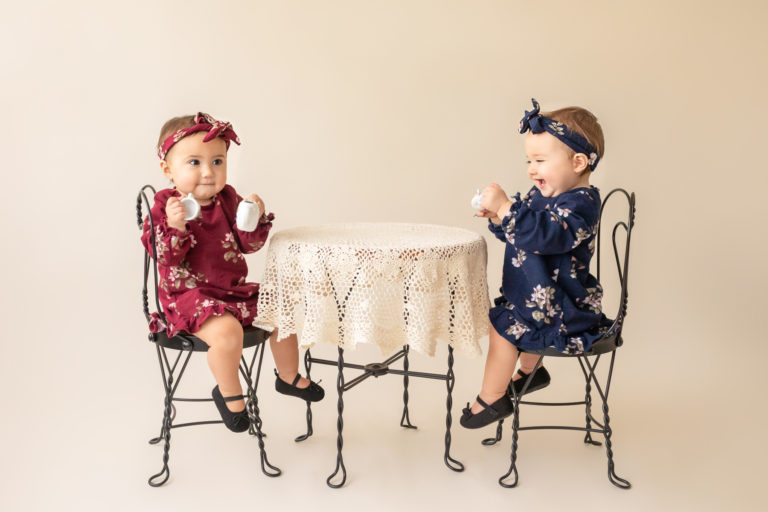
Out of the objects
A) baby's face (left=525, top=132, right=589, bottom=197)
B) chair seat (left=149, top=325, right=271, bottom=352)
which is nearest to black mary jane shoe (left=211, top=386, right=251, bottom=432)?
chair seat (left=149, top=325, right=271, bottom=352)

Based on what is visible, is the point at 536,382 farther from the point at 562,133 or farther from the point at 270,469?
the point at 270,469

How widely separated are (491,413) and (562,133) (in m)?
1.18

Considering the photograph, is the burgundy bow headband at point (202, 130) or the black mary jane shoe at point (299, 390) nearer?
the burgundy bow headband at point (202, 130)

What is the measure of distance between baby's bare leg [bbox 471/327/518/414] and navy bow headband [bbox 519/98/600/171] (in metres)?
0.80

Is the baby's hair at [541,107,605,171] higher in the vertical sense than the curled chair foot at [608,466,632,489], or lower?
higher

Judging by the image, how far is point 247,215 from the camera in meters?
3.03

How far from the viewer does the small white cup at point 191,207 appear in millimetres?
2971

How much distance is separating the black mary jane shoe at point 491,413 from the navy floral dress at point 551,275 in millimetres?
295

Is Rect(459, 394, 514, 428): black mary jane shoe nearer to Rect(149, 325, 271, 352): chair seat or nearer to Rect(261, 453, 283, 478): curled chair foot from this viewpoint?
Rect(261, 453, 283, 478): curled chair foot

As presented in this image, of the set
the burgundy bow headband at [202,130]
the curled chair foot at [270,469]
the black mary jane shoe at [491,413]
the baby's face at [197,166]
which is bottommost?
the curled chair foot at [270,469]

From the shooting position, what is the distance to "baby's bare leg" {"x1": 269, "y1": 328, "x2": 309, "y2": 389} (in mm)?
3357

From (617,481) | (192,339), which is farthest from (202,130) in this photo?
(617,481)

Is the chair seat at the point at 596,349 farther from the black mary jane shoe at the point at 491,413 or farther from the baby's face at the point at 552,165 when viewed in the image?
the baby's face at the point at 552,165

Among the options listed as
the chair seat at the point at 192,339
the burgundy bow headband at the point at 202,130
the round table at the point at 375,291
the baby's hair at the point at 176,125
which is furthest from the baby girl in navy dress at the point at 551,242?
the baby's hair at the point at 176,125
